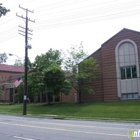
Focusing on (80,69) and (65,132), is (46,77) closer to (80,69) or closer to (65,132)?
(80,69)

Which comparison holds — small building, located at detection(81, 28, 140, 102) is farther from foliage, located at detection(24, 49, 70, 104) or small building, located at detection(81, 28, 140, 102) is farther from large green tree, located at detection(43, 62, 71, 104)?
foliage, located at detection(24, 49, 70, 104)

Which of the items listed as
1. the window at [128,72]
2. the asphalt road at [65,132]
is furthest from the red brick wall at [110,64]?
the asphalt road at [65,132]

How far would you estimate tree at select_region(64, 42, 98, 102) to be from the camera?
3750cm

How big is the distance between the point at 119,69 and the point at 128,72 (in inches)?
61.5

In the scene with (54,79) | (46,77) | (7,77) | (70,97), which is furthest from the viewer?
(7,77)

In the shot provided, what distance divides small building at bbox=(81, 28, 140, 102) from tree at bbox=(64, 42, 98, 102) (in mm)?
1648

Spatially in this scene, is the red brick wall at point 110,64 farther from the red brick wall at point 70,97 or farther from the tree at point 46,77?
the red brick wall at point 70,97

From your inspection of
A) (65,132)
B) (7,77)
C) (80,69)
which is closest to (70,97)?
(80,69)

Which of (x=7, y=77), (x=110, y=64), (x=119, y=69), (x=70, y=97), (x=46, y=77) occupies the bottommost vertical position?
(x=70, y=97)

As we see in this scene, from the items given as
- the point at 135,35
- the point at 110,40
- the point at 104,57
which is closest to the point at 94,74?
the point at 104,57

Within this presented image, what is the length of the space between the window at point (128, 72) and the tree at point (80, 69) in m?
4.47

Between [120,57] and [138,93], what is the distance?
6272mm

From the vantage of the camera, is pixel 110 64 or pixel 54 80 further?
pixel 110 64

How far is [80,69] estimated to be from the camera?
38.2 m
